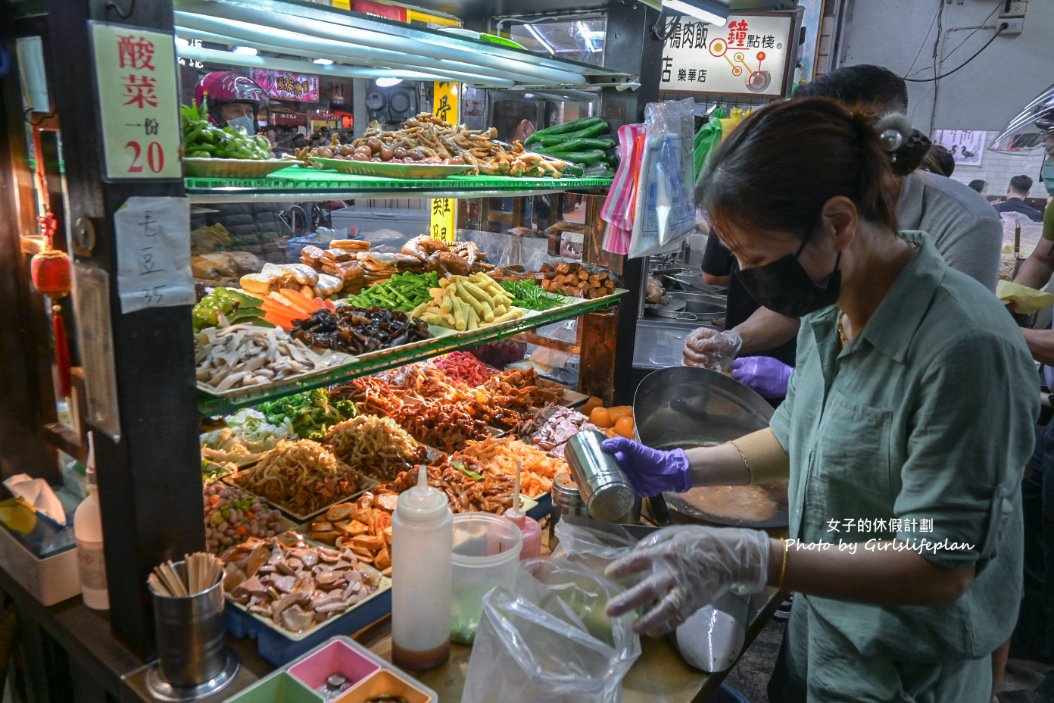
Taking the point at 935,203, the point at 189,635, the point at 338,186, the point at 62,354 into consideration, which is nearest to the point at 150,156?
the point at 338,186

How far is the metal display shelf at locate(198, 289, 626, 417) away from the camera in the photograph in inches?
66.7

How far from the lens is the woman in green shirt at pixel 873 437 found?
1333 mm

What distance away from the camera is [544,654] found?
57.7 inches

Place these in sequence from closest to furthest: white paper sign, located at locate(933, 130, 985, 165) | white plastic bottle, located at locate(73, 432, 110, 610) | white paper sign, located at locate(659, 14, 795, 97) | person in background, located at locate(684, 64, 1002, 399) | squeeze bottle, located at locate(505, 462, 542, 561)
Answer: white plastic bottle, located at locate(73, 432, 110, 610), squeeze bottle, located at locate(505, 462, 542, 561), person in background, located at locate(684, 64, 1002, 399), white paper sign, located at locate(659, 14, 795, 97), white paper sign, located at locate(933, 130, 985, 165)

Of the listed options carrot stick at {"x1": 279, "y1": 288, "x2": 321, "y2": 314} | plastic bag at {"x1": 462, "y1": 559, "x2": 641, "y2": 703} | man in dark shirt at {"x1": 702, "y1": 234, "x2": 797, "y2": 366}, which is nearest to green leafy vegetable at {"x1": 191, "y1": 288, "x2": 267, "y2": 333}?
carrot stick at {"x1": 279, "y1": 288, "x2": 321, "y2": 314}

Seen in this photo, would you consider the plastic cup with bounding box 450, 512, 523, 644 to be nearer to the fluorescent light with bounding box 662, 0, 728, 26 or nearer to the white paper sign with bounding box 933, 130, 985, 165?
the fluorescent light with bounding box 662, 0, 728, 26

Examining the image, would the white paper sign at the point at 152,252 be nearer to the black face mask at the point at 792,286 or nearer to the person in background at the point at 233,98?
the black face mask at the point at 792,286

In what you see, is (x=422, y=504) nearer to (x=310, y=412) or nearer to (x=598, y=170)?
(x=310, y=412)

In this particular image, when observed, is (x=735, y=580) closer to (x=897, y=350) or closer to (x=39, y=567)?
(x=897, y=350)

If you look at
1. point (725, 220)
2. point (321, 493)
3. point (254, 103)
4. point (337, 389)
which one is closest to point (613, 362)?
point (337, 389)

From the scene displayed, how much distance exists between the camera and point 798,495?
1.81 m

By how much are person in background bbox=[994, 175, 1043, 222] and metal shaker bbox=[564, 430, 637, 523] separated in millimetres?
8121

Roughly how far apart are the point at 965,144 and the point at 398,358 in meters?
9.19

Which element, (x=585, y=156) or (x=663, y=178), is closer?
(x=663, y=178)
